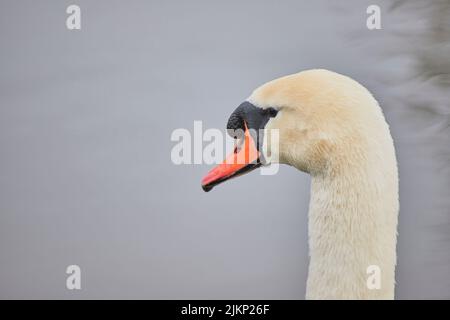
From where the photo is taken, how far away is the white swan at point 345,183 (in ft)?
3.09

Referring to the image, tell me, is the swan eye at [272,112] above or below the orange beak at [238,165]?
above

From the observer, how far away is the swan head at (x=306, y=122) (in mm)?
958

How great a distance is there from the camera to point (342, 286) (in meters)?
0.94

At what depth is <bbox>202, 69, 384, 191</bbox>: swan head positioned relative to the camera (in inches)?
37.7

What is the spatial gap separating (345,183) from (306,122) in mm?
103

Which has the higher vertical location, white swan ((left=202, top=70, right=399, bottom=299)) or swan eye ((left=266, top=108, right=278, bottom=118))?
swan eye ((left=266, top=108, right=278, bottom=118))

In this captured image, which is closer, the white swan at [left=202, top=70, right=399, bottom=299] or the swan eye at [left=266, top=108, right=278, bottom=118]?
the white swan at [left=202, top=70, right=399, bottom=299]

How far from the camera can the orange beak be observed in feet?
3.49

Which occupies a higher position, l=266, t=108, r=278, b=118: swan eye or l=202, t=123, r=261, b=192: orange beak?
l=266, t=108, r=278, b=118: swan eye

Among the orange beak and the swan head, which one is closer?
the swan head

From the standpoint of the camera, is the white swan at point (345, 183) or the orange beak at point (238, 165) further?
the orange beak at point (238, 165)

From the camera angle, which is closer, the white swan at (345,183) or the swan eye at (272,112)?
the white swan at (345,183)
